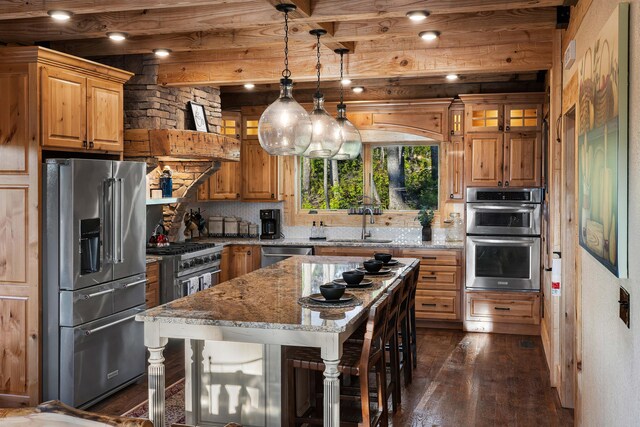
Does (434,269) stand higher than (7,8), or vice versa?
(7,8)

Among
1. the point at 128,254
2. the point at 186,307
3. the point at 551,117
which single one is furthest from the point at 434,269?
the point at 186,307

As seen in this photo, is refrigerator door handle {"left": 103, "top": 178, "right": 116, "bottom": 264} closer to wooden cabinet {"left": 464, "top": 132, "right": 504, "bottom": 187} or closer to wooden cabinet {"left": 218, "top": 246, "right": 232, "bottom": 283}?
wooden cabinet {"left": 218, "top": 246, "right": 232, "bottom": 283}

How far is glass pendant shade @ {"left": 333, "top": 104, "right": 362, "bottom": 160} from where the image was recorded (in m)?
4.73

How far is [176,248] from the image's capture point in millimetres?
6719

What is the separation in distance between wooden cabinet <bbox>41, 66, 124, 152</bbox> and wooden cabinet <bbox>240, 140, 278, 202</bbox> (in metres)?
2.86

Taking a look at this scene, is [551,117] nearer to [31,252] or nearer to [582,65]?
[582,65]

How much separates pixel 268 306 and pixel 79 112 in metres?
2.31

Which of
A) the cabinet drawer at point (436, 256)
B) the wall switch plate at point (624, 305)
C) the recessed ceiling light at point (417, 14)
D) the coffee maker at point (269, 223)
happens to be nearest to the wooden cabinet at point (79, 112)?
the recessed ceiling light at point (417, 14)

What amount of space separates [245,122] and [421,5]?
4.41 metres

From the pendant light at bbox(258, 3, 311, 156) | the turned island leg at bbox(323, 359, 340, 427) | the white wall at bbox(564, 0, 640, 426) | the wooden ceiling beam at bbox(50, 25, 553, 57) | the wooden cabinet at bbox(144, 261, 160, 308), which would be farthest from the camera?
the wooden cabinet at bbox(144, 261, 160, 308)

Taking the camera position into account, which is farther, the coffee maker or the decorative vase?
the coffee maker

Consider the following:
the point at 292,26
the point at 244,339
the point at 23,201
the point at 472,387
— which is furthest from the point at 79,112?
the point at 472,387

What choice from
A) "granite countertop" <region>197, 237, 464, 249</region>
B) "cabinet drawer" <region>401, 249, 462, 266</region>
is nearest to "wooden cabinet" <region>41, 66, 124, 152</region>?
"granite countertop" <region>197, 237, 464, 249</region>

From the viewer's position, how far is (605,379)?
2.67 m
